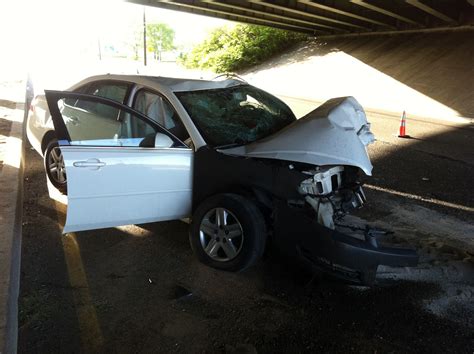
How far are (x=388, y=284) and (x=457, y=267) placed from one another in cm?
77

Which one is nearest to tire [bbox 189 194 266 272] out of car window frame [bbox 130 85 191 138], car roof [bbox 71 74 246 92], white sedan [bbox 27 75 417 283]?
white sedan [bbox 27 75 417 283]

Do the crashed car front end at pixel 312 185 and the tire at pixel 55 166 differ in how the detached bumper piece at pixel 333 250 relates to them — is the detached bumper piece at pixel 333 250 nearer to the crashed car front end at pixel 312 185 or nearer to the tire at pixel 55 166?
the crashed car front end at pixel 312 185

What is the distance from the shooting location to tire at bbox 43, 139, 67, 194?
4.94 m

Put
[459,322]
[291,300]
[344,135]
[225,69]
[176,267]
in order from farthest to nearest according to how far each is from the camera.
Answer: [225,69] → [176,267] → [344,135] → [291,300] → [459,322]

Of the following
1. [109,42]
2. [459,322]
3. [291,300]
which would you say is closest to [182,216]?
[291,300]

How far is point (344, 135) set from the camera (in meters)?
3.59

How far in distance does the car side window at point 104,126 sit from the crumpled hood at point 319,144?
0.77m

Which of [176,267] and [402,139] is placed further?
[402,139]

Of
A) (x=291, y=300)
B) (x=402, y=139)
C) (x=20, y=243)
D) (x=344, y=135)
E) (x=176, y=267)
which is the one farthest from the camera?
(x=402, y=139)

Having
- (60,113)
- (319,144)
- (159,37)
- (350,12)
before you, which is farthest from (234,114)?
(159,37)

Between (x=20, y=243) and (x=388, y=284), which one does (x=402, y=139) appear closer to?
(x=388, y=284)

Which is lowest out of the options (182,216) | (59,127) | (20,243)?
(20,243)

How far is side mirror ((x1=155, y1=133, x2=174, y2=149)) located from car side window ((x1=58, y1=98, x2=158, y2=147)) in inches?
1.9

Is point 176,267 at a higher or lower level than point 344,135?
lower
